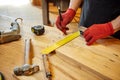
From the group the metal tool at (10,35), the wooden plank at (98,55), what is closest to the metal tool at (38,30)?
the metal tool at (10,35)

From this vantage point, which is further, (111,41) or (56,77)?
(111,41)

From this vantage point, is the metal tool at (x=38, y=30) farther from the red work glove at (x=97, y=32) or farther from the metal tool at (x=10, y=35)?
the red work glove at (x=97, y=32)

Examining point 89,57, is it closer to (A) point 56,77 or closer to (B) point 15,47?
(A) point 56,77

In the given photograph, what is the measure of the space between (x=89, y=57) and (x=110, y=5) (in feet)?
1.00

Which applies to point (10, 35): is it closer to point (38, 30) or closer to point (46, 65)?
point (38, 30)

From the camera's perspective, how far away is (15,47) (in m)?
0.78

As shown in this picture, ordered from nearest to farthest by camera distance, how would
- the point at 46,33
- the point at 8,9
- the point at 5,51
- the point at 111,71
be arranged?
the point at 111,71
the point at 5,51
the point at 46,33
the point at 8,9

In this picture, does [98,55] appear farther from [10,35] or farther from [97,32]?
[10,35]

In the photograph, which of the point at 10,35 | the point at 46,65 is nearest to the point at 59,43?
the point at 46,65

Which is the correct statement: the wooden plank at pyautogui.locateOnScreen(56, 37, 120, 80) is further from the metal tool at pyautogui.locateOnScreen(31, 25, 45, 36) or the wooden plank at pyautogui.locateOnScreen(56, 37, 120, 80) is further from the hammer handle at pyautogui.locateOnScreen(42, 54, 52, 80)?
the metal tool at pyautogui.locateOnScreen(31, 25, 45, 36)

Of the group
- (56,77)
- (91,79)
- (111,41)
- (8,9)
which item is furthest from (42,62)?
(8,9)

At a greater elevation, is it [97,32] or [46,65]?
[97,32]

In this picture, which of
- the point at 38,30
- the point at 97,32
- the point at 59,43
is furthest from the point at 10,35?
the point at 97,32

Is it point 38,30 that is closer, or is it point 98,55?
point 98,55
